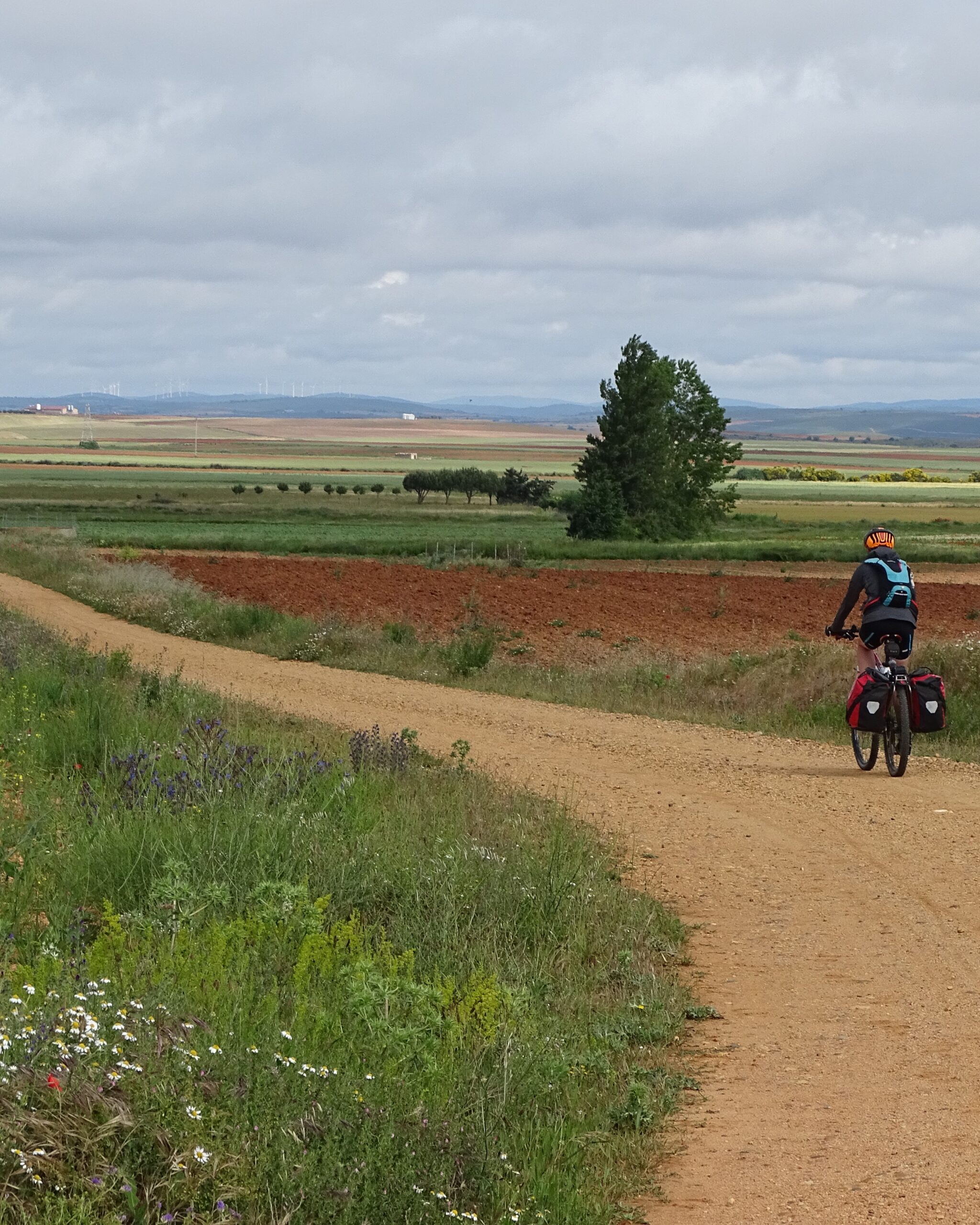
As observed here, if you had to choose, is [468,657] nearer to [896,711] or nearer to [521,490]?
[896,711]

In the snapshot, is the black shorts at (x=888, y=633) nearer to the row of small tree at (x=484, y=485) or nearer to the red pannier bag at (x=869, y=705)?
the red pannier bag at (x=869, y=705)

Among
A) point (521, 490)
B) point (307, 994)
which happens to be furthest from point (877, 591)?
point (521, 490)

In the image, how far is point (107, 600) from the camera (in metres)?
29.5

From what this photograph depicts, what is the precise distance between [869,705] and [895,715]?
12.8 inches

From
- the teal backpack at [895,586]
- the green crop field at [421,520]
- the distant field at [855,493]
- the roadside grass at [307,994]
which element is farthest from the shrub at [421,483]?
the roadside grass at [307,994]

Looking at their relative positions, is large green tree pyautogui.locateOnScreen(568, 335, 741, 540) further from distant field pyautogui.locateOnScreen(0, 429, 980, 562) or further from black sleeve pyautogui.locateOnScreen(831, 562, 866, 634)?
black sleeve pyautogui.locateOnScreen(831, 562, 866, 634)

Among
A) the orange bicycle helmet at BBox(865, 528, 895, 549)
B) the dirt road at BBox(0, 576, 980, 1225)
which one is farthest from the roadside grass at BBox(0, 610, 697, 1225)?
the orange bicycle helmet at BBox(865, 528, 895, 549)

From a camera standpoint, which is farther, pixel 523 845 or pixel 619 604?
pixel 619 604

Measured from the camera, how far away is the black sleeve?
1223 centimetres

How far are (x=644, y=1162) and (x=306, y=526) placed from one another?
7549 cm

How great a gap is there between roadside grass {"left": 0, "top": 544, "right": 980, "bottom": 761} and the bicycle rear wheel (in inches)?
55.2

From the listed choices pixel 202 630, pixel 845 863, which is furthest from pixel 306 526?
pixel 845 863

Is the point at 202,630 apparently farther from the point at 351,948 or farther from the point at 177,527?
the point at 177,527

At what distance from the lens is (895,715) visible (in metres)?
12.4
